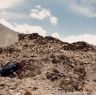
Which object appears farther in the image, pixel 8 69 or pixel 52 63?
pixel 52 63

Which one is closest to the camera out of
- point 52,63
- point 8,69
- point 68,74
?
point 68,74

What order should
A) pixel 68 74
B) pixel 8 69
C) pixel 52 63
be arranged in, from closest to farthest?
pixel 68 74
pixel 8 69
pixel 52 63

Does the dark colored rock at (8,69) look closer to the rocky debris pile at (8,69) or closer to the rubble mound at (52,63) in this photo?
the rocky debris pile at (8,69)

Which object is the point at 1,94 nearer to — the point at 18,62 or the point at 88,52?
the point at 18,62

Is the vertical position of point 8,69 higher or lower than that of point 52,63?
lower

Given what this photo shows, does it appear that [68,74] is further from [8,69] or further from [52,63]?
[8,69]

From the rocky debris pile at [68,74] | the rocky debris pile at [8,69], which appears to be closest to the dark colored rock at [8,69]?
the rocky debris pile at [8,69]

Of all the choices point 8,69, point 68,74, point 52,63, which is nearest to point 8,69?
point 8,69

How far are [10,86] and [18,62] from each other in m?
4.60

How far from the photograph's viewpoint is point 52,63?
24062 millimetres

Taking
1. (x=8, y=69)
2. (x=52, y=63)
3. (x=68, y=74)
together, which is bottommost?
(x=68, y=74)

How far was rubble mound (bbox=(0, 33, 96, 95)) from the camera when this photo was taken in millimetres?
20922

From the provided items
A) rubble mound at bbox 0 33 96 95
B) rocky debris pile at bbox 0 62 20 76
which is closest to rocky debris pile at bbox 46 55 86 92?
rubble mound at bbox 0 33 96 95

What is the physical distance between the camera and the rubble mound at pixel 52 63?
68.6 ft
